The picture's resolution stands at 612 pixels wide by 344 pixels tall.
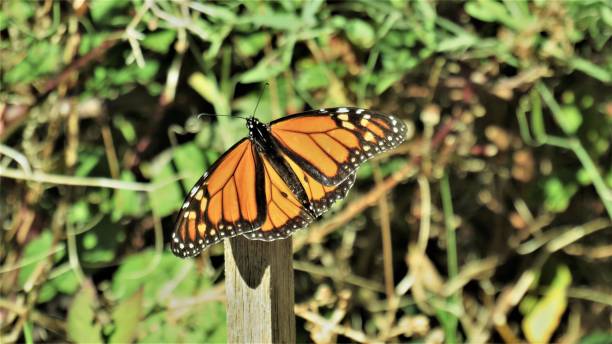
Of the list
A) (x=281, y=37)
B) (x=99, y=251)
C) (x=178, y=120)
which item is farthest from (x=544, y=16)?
(x=99, y=251)

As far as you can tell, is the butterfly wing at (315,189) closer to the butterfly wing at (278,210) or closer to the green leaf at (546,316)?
the butterfly wing at (278,210)

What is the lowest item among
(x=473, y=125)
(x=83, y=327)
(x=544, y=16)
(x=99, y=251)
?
(x=83, y=327)

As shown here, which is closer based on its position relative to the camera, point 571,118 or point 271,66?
point 271,66

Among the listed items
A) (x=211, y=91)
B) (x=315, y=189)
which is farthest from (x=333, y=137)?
(x=211, y=91)

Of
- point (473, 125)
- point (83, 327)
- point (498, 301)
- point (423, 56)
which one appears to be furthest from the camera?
point (498, 301)

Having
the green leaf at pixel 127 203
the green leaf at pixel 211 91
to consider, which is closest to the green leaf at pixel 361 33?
the green leaf at pixel 211 91

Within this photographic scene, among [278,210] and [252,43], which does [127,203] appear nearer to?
[252,43]

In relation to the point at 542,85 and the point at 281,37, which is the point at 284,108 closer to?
the point at 281,37
